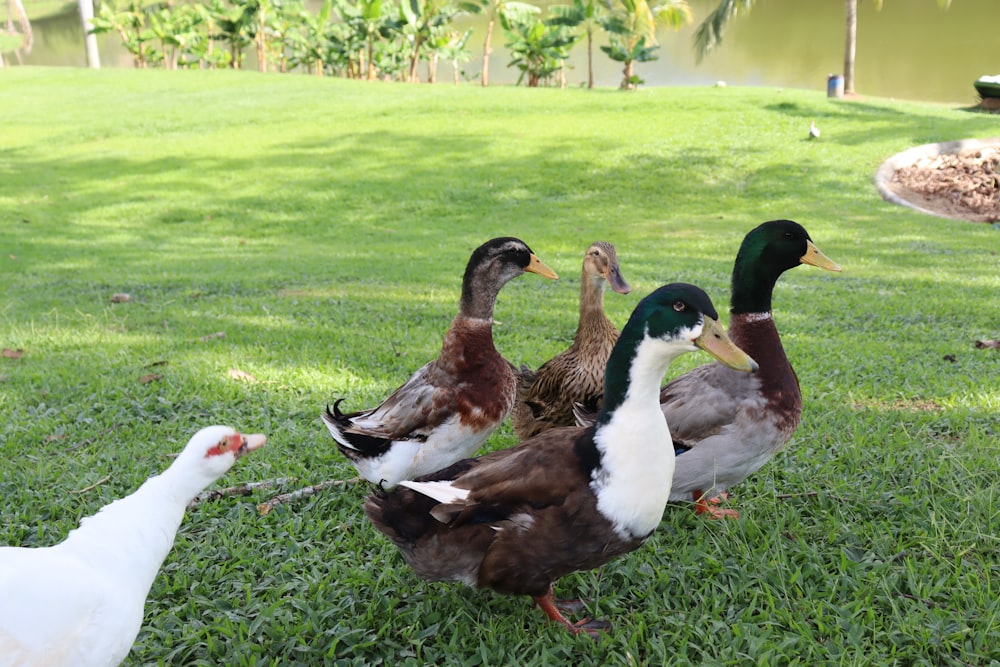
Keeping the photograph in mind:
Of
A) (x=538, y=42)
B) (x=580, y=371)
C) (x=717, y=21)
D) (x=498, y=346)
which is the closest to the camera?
(x=580, y=371)

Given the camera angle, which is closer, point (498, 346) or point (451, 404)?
point (451, 404)

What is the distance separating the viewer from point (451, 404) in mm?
3529

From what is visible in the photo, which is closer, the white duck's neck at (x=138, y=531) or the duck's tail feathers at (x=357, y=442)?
the white duck's neck at (x=138, y=531)

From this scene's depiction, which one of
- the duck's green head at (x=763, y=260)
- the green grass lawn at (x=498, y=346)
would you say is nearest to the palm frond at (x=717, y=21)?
the green grass lawn at (x=498, y=346)

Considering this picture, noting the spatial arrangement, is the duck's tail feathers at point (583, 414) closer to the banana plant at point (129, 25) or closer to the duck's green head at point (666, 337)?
the duck's green head at point (666, 337)

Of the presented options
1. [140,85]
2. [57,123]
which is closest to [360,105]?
[57,123]

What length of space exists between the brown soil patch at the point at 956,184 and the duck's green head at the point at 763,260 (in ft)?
33.3

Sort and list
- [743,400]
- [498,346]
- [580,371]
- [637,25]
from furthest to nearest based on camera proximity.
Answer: [637,25] < [498,346] < [580,371] < [743,400]

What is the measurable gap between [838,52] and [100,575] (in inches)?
1480

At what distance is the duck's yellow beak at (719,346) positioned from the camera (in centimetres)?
262

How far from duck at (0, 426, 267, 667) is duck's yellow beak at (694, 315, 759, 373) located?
4.87 feet

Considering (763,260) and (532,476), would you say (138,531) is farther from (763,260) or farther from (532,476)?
(763,260)

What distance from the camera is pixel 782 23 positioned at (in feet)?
129

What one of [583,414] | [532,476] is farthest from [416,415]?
A: [532,476]
